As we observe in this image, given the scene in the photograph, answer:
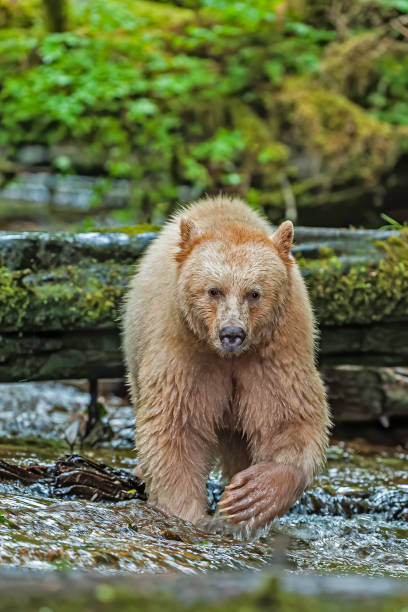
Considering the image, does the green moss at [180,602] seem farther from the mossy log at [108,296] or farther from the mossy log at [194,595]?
the mossy log at [108,296]

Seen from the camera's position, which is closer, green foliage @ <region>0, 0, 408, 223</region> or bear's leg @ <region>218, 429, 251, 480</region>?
bear's leg @ <region>218, 429, 251, 480</region>

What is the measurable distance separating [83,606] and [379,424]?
6490mm

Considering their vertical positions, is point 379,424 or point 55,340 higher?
point 55,340

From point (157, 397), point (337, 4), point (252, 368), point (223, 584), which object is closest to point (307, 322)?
point (252, 368)

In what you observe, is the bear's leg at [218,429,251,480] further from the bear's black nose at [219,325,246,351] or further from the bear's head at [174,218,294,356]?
the bear's black nose at [219,325,246,351]

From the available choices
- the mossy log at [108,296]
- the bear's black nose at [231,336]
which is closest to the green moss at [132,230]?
the mossy log at [108,296]

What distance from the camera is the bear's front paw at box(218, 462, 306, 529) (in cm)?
448

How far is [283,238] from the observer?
4688 millimetres

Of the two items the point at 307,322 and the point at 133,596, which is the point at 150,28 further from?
the point at 133,596

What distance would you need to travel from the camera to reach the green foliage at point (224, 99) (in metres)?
11.4

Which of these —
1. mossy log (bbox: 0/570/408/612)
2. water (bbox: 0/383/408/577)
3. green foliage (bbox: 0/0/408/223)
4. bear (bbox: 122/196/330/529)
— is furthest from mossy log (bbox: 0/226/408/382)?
green foliage (bbox: 0/0/408/223)

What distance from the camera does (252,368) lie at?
464 cm

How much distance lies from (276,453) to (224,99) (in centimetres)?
882

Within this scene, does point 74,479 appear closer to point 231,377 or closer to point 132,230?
point 231,377
